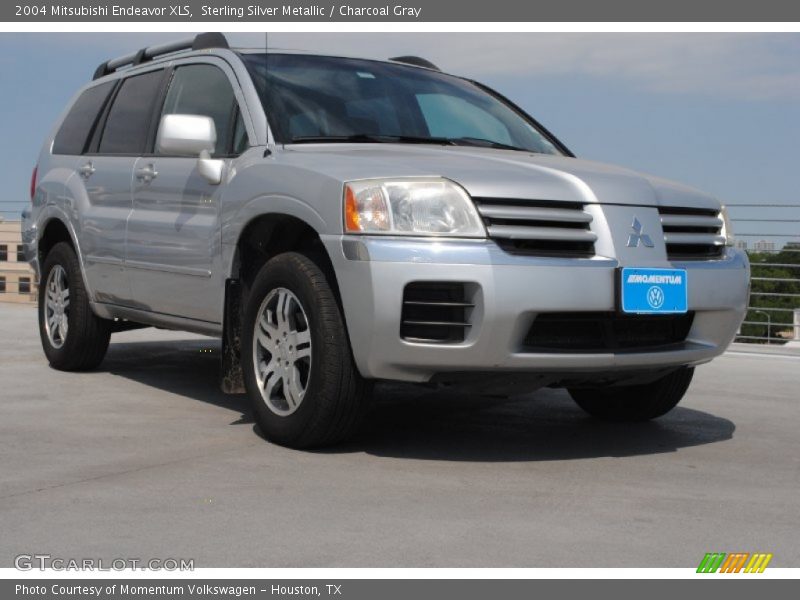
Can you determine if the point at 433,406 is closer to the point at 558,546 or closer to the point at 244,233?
the point at 244,233

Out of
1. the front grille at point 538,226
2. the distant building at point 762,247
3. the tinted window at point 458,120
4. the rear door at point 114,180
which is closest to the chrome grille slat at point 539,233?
the front grille at point 538,226

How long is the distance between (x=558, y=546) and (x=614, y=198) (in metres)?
1.76

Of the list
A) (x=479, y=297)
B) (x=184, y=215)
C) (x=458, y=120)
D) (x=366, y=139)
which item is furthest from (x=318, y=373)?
(x=458, y=120)

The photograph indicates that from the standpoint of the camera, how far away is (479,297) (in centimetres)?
467

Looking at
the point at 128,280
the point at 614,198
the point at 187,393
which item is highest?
the point at 614,198

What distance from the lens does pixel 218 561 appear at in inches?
138

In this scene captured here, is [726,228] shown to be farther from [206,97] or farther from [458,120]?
[206,97]

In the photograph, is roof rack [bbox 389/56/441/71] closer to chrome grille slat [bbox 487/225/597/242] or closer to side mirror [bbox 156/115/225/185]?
side mirror [bbox 156/115/225/185]

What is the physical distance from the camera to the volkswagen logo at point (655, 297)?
4922 mm

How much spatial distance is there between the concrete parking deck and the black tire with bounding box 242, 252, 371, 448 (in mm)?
115

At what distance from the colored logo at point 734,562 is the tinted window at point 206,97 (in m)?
3.24
